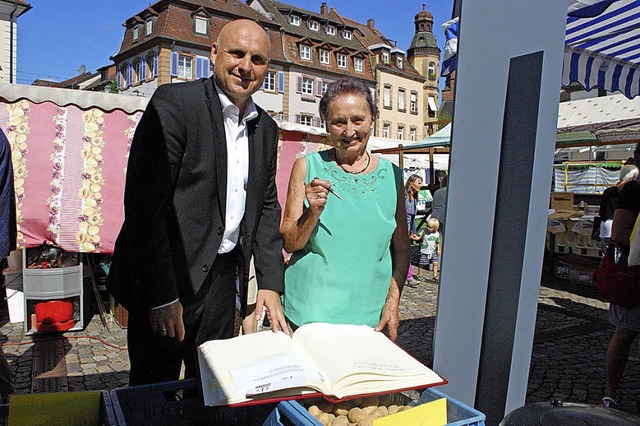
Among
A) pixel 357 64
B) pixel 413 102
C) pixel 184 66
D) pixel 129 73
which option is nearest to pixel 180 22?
pixel 184 66

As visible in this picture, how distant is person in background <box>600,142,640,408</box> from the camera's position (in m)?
3.23

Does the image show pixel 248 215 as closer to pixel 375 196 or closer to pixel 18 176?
pixel 375 196

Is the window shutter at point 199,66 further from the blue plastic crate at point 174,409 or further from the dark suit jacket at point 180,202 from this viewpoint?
the blue plastic crate at point 174,409

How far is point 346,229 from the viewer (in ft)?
6.02

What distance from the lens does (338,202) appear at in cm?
188

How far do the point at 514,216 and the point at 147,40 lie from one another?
131ft

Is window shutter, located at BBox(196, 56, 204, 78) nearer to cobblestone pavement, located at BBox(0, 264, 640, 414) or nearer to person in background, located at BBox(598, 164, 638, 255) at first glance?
cobblestone pavement, located at BBox(0, 264, 640, 414)

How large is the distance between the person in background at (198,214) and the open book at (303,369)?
0.39m

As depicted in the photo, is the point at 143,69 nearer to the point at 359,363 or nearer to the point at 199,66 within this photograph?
the point at 199,66

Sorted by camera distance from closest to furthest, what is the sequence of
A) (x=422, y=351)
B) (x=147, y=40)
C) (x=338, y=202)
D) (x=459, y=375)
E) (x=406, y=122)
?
(x=459, y=375) → (x=338, y=202) → (x=422, y=351) → (x=147, y=40) → (x=406, y=122)

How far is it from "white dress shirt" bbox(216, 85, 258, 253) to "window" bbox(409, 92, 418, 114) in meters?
52.7

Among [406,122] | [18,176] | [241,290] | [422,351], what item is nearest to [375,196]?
[241,290]

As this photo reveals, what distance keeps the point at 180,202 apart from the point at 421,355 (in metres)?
3.62

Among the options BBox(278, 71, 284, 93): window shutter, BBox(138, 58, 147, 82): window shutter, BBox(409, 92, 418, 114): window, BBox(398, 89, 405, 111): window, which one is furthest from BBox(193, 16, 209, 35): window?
BBox(409, 92, 418, 114): window
